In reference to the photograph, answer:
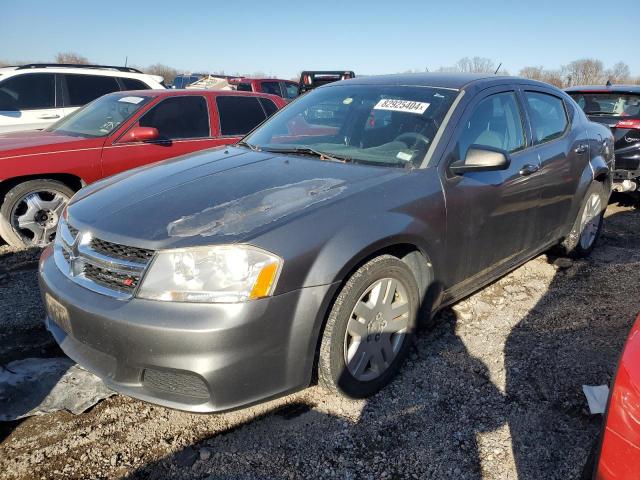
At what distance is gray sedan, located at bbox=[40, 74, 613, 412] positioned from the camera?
6.69 feet

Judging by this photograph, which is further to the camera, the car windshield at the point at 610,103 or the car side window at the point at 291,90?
the car side window at the point at 291,90

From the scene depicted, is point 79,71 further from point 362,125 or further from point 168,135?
point 362,125

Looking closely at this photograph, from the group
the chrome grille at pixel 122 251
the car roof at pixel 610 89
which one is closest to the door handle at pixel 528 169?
the chrome grille at pixel 122 251

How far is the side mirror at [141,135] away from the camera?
503cm

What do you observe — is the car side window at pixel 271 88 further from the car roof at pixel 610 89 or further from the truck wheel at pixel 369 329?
the truck wheel at pixel 369 329

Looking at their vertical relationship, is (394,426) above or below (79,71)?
below

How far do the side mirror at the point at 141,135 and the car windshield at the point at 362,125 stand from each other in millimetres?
1820

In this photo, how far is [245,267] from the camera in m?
2.04

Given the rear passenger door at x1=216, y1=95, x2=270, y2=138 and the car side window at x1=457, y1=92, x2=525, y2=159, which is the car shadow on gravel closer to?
the rear passenger door at x1=216, y1=95, x2=270, y2=138

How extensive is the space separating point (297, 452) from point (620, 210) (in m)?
6.60

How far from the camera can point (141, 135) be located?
503cm

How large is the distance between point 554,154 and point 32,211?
4730 millimetres

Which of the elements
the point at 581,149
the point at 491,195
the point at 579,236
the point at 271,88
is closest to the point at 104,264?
the point at 491,195

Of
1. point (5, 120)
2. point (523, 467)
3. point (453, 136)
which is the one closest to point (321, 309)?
point (523, 467)
